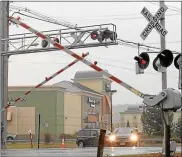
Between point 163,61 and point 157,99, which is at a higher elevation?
point 163,61

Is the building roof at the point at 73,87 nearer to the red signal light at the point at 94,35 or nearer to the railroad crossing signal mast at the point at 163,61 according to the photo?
the red signal light at the point at 94,35

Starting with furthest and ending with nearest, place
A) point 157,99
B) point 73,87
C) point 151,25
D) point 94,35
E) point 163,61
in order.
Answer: point 73,87
point 94,35
point 151,25
point 163,61
point 157,99

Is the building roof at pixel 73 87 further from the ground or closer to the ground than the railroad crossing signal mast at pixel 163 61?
further from the ground

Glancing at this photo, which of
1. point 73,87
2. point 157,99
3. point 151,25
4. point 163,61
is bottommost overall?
point 157,99

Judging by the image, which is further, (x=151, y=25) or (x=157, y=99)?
(x=151, y=25)

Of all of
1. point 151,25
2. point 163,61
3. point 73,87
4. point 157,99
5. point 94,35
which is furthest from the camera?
point 73,87

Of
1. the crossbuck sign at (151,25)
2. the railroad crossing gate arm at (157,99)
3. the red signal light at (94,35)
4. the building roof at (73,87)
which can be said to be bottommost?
the railroad crossing gate arm at (157,99)

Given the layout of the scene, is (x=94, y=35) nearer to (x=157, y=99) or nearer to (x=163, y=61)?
(x=163, y=61)

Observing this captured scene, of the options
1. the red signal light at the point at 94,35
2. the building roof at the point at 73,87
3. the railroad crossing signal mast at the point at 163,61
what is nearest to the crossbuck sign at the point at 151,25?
the railroad crossing signal mast at the point at 163,61

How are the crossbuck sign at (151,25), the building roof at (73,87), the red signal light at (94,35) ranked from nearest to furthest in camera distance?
the crossbuck sign at (151,25), the red signal light at (94,35), the building roof at (73,87)

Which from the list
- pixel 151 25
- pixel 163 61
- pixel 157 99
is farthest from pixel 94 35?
pixel 157 99

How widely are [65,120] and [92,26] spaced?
177 ft

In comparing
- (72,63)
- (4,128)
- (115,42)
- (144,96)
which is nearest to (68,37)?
(115,42)

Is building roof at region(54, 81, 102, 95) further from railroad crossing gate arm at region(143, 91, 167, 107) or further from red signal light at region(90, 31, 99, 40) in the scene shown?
railroad crossing gate arm at region(143, 91, 167, 107)
